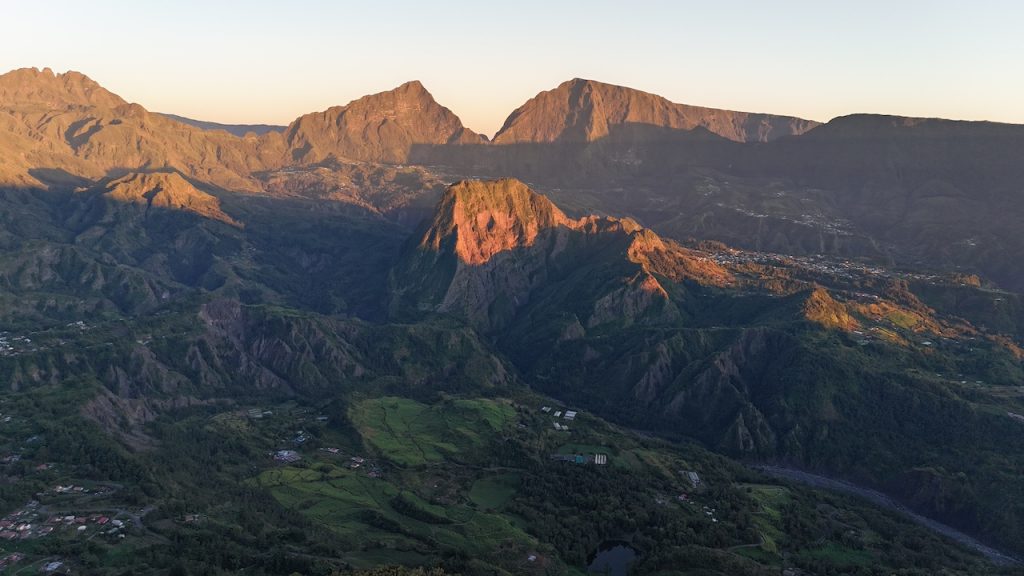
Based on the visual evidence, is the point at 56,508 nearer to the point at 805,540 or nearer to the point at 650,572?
the point at 650,572

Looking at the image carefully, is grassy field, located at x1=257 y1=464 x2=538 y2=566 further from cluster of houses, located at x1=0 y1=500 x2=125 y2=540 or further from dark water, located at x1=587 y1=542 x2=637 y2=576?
cluster of houses, located at x1=0 y1=500 x2=125 y2=540

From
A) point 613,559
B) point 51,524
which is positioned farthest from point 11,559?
point 613,559

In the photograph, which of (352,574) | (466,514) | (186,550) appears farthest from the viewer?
(466,514)

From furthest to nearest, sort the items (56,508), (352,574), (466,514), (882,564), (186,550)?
(466,514) < (882,564) < (56,508) < (186,550) < (352,574)

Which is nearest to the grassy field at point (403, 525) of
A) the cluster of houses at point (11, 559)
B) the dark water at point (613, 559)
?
the dark water at point (613, 559)

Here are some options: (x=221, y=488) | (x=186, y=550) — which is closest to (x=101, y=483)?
(x=221, y=488)

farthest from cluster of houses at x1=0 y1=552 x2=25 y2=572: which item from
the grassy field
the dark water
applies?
the dark water

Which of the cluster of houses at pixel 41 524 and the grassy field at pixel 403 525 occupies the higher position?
the cluster of houses at pixel 41 524

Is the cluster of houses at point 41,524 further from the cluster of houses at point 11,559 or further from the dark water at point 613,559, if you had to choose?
the dark water at point 613,559
